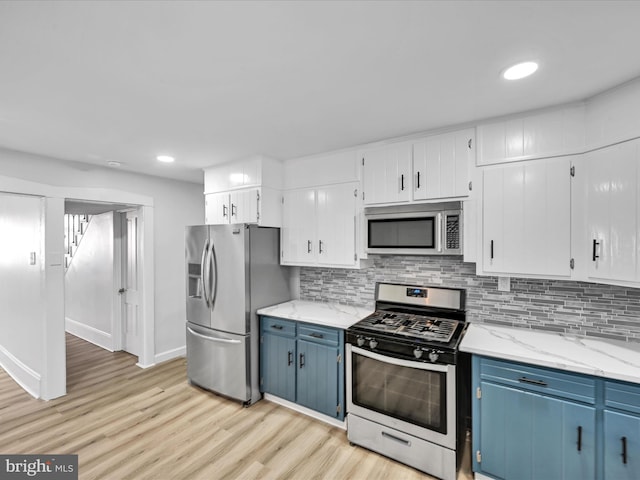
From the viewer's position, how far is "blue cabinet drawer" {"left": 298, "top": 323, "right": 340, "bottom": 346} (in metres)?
2.59

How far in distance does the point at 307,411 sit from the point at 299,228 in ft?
5.76

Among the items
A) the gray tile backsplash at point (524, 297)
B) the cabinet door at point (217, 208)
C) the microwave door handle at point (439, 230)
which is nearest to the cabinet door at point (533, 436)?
the gray tile backsplash at point (524, 297)

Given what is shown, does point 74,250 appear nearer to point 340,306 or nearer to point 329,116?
point 340,306

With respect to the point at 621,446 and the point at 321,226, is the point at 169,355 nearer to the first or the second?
the point at 321,226

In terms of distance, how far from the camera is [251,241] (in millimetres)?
3004

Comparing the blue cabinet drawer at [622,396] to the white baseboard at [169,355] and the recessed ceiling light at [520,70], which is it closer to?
the recessed ceiling light at [520,70]

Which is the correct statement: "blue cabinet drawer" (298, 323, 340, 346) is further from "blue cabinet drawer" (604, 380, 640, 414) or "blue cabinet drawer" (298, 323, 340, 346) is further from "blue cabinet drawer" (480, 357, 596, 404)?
"blue cabinet drawer" (604, 380, 640, 414)

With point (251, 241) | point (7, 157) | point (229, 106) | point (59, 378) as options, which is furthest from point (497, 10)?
point (59, 378)

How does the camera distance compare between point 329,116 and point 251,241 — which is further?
point 251,241

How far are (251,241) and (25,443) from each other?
2.39 metres

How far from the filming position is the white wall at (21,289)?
10.5 ft

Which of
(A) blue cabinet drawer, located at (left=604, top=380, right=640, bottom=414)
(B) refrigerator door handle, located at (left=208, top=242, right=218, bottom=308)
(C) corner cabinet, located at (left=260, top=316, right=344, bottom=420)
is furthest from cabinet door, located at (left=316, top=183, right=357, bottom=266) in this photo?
(A) blue cabinet drawer, located at (left=604, top=380, right=640, bottom=414)

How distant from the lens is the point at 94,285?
4934 mm

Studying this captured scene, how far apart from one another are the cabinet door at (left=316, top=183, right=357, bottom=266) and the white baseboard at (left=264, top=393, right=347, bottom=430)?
1360 millimetres
